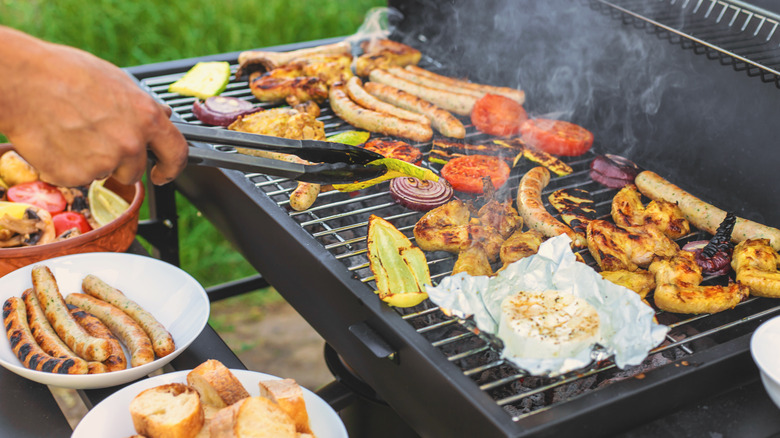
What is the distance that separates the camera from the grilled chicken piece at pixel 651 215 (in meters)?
2.76

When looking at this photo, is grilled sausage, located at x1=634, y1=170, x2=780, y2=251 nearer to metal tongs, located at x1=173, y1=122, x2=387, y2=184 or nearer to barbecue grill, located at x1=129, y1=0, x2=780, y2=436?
barbecue grill, located at x1=129, y1=0, x2=780, y2=436

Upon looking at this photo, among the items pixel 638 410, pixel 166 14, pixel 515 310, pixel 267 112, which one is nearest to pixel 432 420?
pixel 515 310

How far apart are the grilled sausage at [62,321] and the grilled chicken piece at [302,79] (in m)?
1.63

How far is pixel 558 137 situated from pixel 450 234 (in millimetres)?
991

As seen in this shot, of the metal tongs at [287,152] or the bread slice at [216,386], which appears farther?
the metal tongs at [287,152]

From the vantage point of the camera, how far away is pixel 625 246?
8.47 feet

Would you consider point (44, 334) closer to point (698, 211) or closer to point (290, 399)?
point (290, 399)

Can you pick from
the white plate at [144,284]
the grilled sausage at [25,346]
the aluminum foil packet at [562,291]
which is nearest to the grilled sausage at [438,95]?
the aluminum foil packet at [562,291]

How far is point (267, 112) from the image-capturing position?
3.46 meters

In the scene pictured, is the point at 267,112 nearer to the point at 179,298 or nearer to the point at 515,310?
the point at 179,298

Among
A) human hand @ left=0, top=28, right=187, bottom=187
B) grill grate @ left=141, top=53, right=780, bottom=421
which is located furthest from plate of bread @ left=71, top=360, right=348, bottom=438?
human hand @ left=0, top=28, right=187, bottom=187

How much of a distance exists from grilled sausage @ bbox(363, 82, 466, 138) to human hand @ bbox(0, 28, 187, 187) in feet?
5.61

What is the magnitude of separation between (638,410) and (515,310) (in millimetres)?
416

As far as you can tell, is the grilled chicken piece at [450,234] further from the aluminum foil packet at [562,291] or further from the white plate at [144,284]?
the white plate at [144,284]
